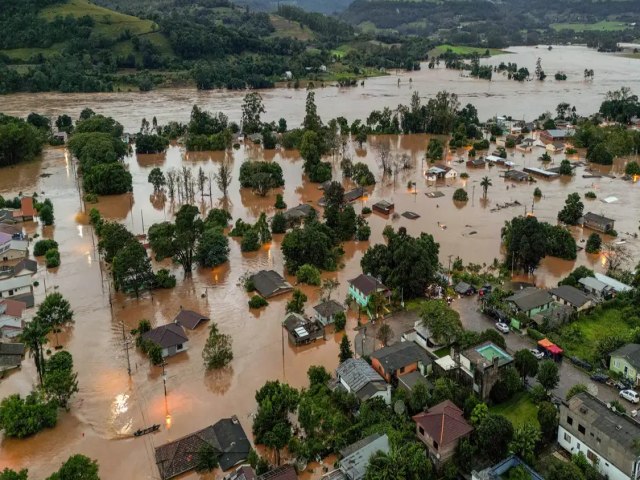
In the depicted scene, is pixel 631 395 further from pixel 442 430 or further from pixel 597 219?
pixel 597 219

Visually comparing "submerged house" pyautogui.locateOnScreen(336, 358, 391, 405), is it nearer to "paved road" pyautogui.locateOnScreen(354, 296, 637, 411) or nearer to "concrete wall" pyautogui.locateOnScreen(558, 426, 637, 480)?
"paved road" pyautogui.locateOnScreen(354, 296, 637, 411)

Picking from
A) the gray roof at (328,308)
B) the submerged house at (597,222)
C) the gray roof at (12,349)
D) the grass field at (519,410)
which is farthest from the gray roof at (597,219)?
the gray roof at (12,349)

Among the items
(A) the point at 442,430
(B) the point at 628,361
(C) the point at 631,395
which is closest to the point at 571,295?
(B) the point at 628,361

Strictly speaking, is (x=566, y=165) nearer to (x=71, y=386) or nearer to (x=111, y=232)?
(x=111, y=232)

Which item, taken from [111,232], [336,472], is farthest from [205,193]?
[336,472]

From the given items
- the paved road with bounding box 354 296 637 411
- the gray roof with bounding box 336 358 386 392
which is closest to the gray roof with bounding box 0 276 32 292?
the paved road with bounding box 354 296 637 411

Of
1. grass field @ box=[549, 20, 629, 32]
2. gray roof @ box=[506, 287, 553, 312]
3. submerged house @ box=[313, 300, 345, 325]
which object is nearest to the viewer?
gray roof @ box=[506, 287, 553, 312]
